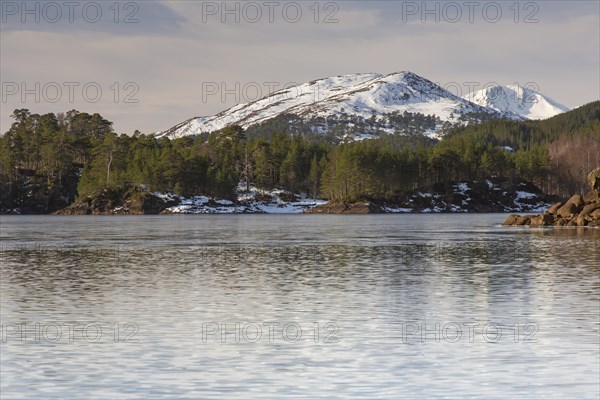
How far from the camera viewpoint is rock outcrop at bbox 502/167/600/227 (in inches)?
4144

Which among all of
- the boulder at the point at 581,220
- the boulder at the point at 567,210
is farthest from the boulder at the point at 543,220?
the boulder at the point at 581,220

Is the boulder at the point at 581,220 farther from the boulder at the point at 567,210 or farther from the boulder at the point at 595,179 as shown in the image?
the boulder at the point at 595,179

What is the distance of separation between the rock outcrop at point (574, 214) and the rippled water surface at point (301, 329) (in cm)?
6337

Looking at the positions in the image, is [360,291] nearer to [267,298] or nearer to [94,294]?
[267,298]

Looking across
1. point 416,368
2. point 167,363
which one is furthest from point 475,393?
point 167,363

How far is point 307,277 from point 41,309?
539 inches

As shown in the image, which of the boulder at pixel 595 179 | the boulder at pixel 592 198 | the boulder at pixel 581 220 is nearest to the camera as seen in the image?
the boulder at pixel 581 220

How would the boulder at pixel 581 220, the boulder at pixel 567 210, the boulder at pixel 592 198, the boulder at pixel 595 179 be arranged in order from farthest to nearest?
the boulder at pixel 592 198 → the boulder at pixel 595 179 → the boulder at pixel 567 210 → the boulder at pixel 581 220

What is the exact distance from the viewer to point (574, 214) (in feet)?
364

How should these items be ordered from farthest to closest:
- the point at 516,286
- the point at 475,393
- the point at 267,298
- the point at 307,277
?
the point at 307,277 < the point at 516,286 < the point at 267,298 < the point at 475,393

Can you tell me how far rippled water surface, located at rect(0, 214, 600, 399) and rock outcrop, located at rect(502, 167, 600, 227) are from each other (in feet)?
208

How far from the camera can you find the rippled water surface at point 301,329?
52.8ft

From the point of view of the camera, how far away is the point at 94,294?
102 feet

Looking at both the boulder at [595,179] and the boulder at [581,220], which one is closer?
the boulder at [581,220]
